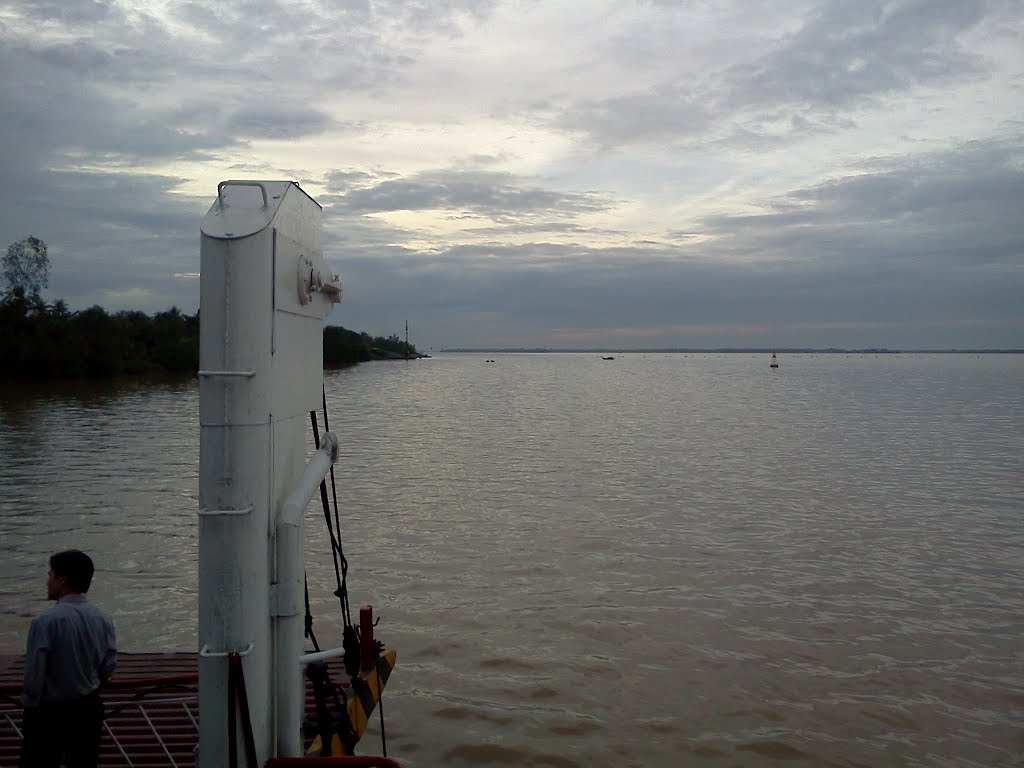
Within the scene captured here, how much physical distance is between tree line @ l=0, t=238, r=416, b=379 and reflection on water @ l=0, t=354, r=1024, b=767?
46.1m

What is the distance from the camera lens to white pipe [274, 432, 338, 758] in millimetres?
4535

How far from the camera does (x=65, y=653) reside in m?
4.52

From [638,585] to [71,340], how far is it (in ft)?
233

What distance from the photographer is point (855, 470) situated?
24.0 m

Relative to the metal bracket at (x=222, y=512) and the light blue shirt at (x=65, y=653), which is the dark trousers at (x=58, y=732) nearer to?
the light blue shirt at (x=65, y=653)

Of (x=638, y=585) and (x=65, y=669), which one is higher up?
(x=65, y=669)

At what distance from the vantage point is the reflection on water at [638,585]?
8281mm

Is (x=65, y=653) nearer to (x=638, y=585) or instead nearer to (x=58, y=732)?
(x=58, y=732)

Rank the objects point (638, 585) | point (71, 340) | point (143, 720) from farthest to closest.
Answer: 1. point (71, 340)
2. point (638, 585)
3. point (143, 720)

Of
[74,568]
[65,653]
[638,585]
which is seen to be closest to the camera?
[65,653]

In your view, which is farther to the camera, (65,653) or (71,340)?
(71,340)

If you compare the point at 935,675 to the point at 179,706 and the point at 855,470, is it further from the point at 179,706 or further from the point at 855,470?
the point at 855,470

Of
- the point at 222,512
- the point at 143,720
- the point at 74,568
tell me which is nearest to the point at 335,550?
the point at 143,720

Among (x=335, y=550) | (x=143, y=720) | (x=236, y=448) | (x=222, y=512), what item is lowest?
(x=143, y=720)
